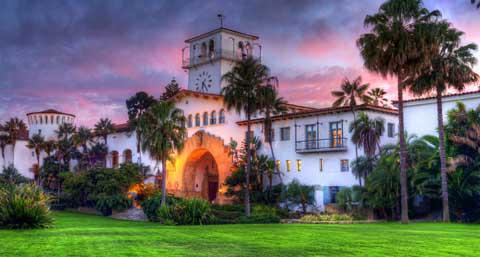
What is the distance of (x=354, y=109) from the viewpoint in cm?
4609

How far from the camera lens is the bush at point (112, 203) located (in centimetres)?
5538

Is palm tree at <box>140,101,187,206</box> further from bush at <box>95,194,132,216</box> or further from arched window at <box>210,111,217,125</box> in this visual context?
arched window at <box>210,111,217,125</box>

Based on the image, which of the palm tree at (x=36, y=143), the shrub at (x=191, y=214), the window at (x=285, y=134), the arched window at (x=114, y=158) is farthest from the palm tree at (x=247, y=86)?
the palm tree at (x=36, y=143)

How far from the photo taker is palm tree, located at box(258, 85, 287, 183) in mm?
43438

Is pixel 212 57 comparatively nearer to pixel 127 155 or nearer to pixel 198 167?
pixel 198 167

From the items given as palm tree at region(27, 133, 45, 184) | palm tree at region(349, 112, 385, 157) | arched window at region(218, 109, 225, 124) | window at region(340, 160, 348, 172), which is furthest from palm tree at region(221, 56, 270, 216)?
palm tree at region(27, 133, 45, 184)

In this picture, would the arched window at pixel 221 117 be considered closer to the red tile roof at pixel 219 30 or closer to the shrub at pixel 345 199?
the red tile roof at pixel 219 30

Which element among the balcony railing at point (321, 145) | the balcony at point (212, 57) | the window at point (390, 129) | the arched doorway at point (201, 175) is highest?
the balcony at point (212, 57)

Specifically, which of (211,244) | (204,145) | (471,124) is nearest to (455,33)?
(471,124)

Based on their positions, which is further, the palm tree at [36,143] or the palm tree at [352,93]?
the palm tree at [36,143]

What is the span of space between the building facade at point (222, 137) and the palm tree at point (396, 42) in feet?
35.0

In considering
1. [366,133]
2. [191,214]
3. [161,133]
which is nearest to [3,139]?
[161,133]

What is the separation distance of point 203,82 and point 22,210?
43.7 meters

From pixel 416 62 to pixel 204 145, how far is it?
97.1ft
